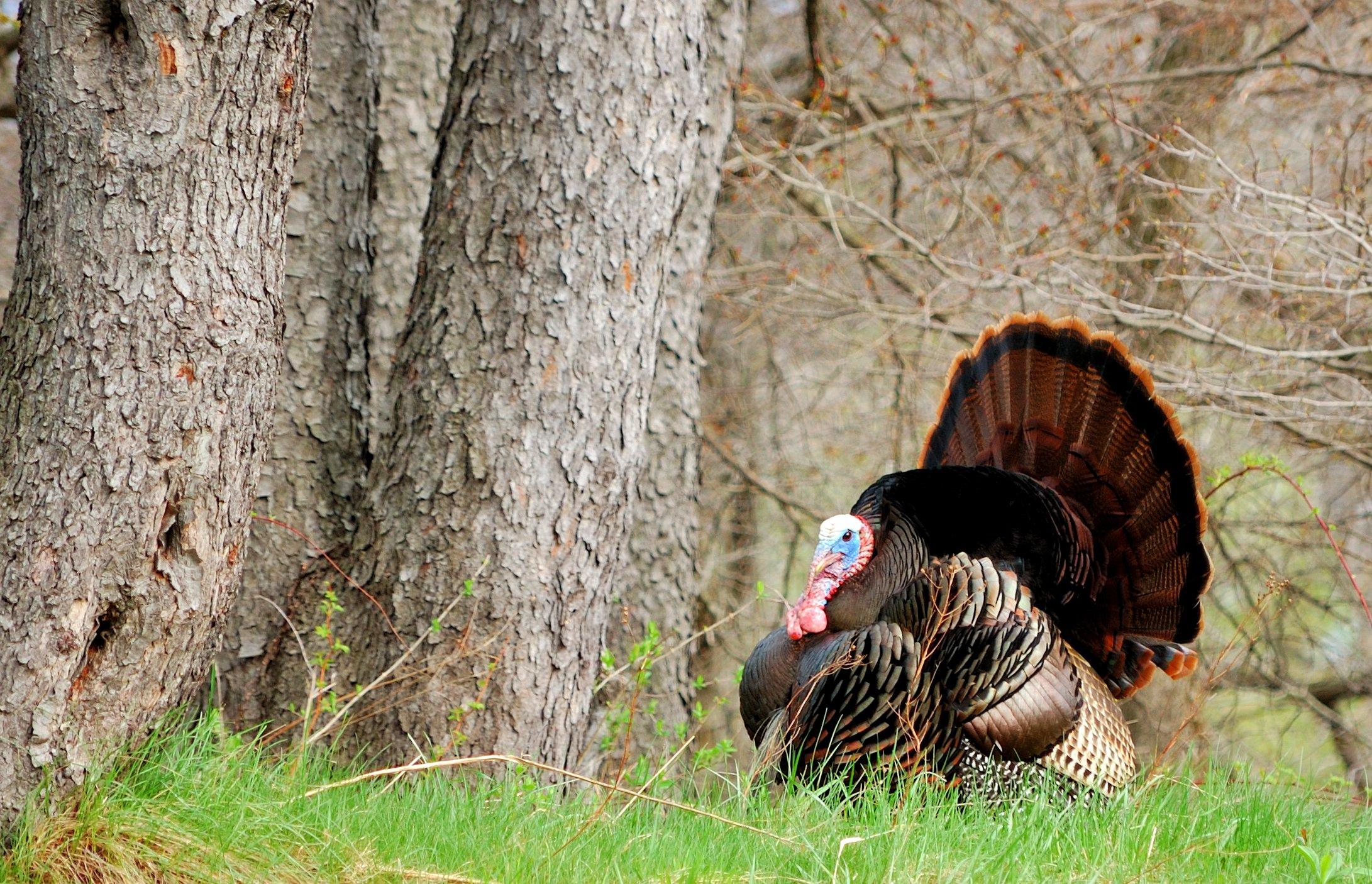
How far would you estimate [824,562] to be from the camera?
4086 millimetres

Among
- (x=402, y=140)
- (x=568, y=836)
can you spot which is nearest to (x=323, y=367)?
(x=402, y=140)

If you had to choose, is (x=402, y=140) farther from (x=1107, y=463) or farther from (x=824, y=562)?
(x=1107, y=463)

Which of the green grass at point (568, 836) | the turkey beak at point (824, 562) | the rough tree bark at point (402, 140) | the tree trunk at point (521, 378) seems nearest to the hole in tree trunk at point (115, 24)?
the tree trunk at point (521, 378)

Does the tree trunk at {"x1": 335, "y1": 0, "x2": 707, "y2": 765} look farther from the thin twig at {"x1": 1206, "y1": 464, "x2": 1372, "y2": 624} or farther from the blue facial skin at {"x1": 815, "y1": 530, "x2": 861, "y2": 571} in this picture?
the thin twig at {"x1": 1206, "y1": 464, "x2": 1372, "y2": 624}

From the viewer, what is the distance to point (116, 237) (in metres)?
2.56

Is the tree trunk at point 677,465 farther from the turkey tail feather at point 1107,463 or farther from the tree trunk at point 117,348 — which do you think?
the tree trunk at point 117,348

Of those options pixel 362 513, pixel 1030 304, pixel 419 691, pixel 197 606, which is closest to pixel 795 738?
pixel 419 691

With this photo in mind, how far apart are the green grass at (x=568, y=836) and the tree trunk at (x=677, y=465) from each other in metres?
1.82

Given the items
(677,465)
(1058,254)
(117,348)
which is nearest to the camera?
(117,348)

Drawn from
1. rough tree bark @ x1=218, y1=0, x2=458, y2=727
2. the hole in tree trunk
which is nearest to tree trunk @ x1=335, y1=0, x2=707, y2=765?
rough tree bark @ x1=218, y1=0, x2=458, y2=727

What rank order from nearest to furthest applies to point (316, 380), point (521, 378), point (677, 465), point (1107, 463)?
1. point (521, 378)
2. point (316, 380)
3. point (1107, 463)
4. point (677, 465)

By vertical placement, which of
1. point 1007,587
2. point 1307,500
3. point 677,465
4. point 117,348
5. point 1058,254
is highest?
point 1058,254

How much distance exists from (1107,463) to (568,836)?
2.41 metres

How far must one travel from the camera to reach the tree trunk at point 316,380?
12.8ft
